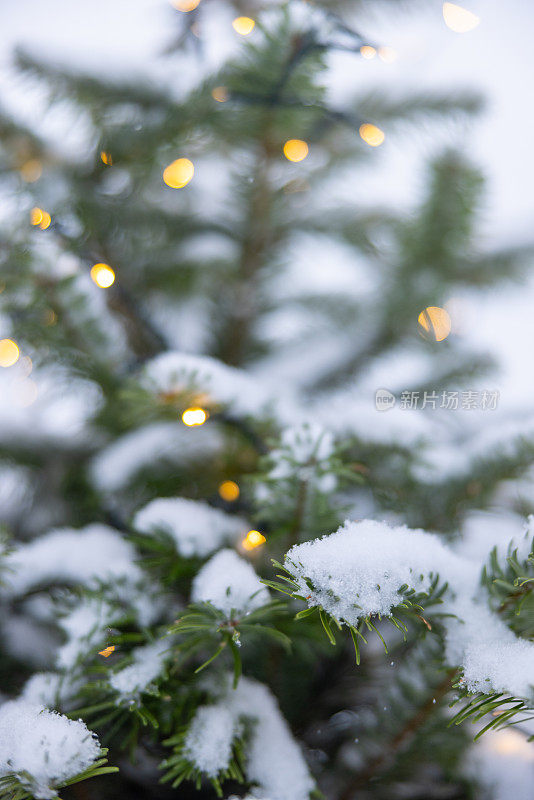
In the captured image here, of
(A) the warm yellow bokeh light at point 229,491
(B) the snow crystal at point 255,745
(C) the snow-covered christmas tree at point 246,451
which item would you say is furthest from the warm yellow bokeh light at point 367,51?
(B) the snow crystal at point 255,745

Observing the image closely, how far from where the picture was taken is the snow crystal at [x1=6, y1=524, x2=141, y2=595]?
37 centimetres

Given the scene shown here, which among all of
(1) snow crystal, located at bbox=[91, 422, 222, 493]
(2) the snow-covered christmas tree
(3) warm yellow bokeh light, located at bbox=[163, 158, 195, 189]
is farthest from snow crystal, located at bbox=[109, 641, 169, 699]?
(3) warm yellow bokeh light, located at bbox=[163, 158, 195, 189]

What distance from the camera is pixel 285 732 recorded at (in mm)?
324

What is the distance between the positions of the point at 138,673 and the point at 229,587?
0.09 meters

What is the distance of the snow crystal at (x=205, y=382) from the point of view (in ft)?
1.26

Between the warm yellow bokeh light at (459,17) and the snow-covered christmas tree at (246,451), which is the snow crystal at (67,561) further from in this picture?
the warm yellow bokeh light at (459,17)

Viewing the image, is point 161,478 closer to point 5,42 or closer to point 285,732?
point 285,732

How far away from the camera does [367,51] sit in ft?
1.42

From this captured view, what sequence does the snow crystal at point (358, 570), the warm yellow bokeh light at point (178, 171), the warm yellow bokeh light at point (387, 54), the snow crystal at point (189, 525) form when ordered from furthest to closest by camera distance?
1. the warm yellow bokeh light at point (178, 171)
2. the warm yellow bokeh light at point (387, 54)
3. the snow crystal at point (189, 525)
4. the snow crystal at point (358, 570)

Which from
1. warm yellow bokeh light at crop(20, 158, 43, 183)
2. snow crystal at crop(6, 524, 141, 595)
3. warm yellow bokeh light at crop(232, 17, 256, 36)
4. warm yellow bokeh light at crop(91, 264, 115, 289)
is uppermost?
warm yellow bokeh light at crop(232, 17, 256, 36)

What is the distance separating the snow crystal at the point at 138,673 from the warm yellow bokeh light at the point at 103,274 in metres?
0.35

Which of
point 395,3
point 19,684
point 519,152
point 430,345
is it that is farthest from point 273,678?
point 519,152

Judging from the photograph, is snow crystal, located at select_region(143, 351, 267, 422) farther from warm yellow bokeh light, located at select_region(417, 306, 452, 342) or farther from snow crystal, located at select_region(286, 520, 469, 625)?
warm yellow bokeh light, located at select_region(417, 306, 452, 342)

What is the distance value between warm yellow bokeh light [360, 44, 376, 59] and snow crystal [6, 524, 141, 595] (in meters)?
0.48
